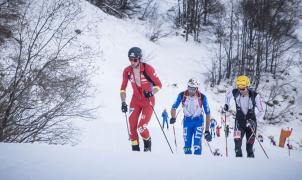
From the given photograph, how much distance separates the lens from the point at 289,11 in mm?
32750

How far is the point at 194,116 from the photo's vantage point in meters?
6.27

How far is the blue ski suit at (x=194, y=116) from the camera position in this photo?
620 centimetres

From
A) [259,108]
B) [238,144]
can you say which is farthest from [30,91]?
[259,108]

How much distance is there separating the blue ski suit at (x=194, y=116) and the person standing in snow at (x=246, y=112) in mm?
876

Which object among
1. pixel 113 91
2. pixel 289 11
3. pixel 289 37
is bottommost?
pixel 113 91

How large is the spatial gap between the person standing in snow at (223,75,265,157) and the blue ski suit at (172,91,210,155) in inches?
34.5

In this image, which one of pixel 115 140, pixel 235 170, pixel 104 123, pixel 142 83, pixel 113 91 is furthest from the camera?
pixel 113 91

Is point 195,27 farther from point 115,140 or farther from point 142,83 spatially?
point 142,83

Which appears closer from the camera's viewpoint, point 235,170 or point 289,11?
point 235,170

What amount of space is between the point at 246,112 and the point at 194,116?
127 cm

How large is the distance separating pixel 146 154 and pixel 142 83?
5.83ft

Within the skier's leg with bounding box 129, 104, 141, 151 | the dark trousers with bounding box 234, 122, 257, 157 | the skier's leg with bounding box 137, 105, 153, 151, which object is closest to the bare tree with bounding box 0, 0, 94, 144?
the skier's leg with bounding box 129, 104, 141, 151

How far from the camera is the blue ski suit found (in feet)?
20.3

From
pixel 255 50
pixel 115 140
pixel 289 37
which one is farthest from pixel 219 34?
pixel 115 140
